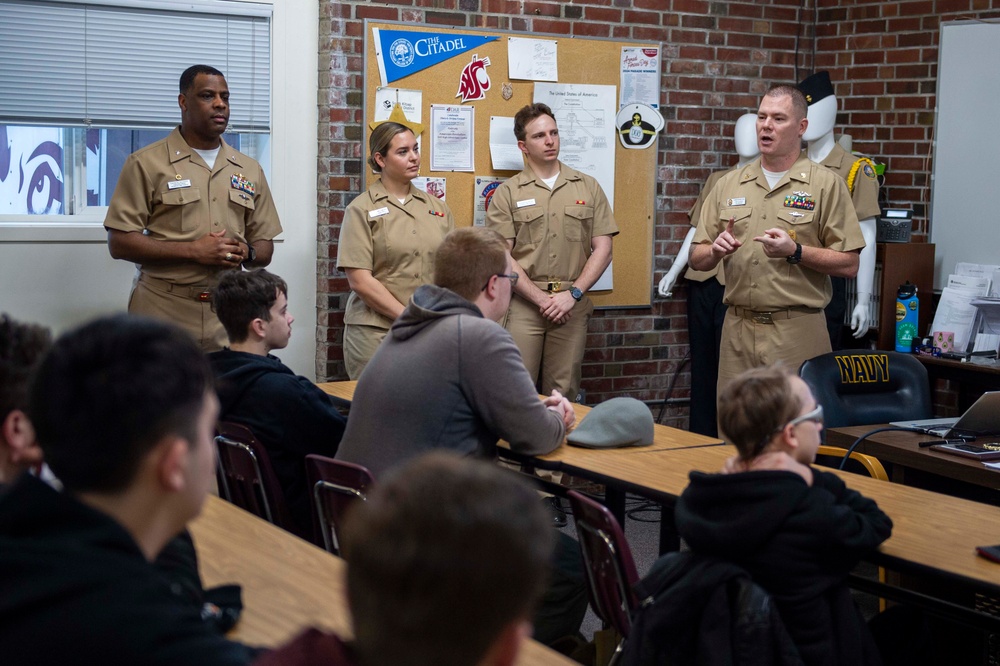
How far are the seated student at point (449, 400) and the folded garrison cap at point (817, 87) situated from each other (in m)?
3.27

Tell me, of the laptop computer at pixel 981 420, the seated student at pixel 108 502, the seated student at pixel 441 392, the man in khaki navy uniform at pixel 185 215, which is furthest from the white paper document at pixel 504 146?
the seated student at pixel 108 502

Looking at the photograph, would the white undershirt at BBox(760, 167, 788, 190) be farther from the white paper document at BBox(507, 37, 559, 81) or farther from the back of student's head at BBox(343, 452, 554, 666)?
the back of student's head at BBox(343, 452, 554, 666)

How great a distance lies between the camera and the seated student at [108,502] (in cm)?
108

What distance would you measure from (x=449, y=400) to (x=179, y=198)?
205 centimetres

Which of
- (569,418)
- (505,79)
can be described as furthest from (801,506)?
(505,79)

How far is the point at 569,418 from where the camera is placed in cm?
325

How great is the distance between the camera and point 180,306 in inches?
171

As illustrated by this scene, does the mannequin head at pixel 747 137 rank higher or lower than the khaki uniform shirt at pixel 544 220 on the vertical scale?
higher

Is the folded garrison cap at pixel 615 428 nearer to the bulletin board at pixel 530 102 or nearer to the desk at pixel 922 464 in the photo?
the desk at pixel 922 464

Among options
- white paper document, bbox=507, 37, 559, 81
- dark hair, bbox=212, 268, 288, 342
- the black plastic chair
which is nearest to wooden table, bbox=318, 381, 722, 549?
the black plastic chair

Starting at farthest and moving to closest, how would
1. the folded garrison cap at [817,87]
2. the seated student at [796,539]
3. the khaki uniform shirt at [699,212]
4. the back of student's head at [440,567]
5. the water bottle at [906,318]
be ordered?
the khaki uniform shirt at [699,212], the folded garrison cap at [817,87], the water bottle at [906,318], the seated student at [796,539], the back of student's head at [440,567]

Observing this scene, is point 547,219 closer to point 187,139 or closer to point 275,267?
point 275,267

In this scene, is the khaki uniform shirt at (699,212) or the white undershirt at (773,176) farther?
the khaki uniform shirt at (699,212)

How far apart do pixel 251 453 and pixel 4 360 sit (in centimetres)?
133
